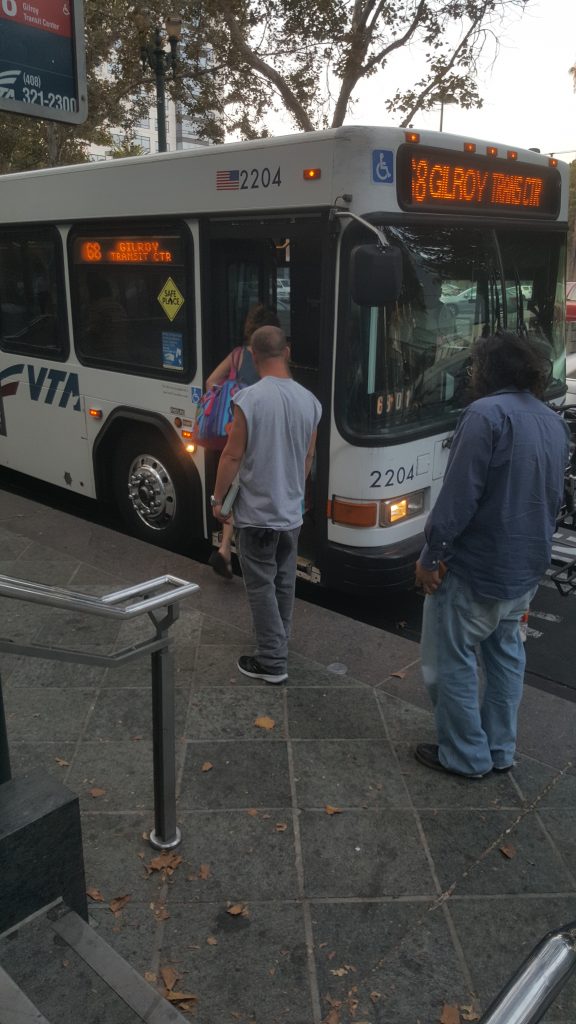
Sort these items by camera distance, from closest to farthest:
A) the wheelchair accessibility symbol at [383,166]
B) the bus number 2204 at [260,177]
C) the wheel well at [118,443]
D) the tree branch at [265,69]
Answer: the wheelchair accessibility symbol at [383,166] → the bus number 2204 at [260,177] → the wheel well at [118,443] → the tree branch at [265,69]

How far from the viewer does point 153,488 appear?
617 centimetres

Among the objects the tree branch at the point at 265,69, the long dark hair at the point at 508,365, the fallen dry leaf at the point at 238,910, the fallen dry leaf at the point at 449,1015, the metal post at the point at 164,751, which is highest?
the tree branch at the point at 265,69

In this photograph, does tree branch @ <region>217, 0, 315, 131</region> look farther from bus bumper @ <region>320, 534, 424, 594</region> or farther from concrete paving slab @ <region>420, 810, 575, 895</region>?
concrete paving slab @ <region>420, 810, 575, 895</region>

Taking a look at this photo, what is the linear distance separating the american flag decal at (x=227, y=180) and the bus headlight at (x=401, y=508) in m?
2.19

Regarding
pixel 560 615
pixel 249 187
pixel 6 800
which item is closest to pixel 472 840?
pixel 6 800

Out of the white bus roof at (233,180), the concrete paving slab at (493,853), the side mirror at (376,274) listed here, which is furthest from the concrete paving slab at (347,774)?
the white bus roof at (233,180)

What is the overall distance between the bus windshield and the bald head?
2.24ft

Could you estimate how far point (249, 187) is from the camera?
4.86 metres

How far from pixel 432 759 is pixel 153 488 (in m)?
3.37

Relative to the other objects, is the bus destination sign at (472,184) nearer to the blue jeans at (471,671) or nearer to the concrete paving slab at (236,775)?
the blue jeans at (471,671)

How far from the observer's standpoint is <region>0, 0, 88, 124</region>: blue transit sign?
2975 millimetres

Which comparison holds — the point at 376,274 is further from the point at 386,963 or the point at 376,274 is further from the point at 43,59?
the point at 386,963

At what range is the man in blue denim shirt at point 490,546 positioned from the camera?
3.11m

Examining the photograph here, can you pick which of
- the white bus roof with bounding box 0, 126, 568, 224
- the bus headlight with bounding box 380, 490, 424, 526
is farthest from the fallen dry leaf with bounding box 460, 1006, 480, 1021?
the white bus roof with bounding box 0, 126, 568, 224
